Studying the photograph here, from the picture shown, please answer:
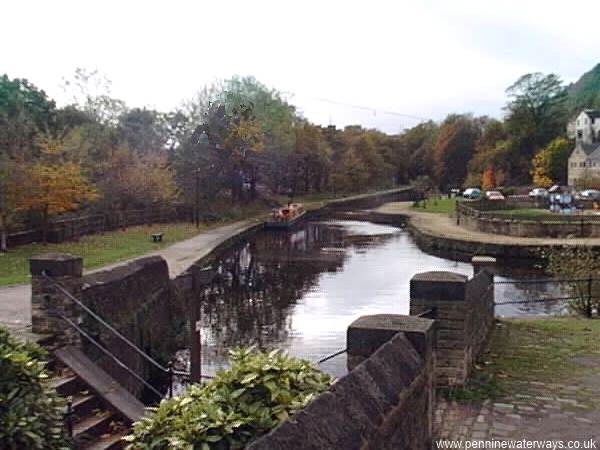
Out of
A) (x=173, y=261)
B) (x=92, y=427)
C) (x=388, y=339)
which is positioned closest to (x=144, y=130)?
(x=173, y=261)

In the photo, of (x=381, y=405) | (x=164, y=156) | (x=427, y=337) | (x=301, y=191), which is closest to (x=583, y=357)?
(x=427, y=337)

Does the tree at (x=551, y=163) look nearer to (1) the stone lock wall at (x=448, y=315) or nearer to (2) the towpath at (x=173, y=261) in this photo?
(2) the towpath at (x=173, y=261)

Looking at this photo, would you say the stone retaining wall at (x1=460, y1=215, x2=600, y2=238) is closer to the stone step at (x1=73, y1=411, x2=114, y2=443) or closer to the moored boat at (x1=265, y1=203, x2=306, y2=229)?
the moored boat at (x1=265, y1=203, x2=306, y2=229)

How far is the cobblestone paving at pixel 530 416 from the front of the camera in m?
5.39

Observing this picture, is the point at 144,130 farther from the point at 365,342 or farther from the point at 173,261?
the point at 365,342

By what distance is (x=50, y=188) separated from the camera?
75.9 ft

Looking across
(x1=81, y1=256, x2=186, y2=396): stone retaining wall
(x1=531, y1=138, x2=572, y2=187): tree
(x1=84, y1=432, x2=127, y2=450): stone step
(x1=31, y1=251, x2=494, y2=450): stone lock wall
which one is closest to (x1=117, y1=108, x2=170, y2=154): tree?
(x1=81, y1=256, x2=186, y2=396): stone retaining wall

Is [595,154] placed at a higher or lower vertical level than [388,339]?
higher

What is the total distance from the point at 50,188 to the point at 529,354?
19.6 meters

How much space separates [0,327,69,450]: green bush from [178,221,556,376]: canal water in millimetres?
2423

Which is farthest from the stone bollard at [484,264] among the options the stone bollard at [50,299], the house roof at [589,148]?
the house roof at [589,148]

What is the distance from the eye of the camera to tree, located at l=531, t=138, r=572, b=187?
219 ft

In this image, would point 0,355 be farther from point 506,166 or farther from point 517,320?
point 506,166

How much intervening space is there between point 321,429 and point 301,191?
67.5m
